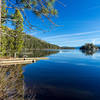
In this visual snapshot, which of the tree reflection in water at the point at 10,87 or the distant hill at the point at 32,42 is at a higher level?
the distant hill at the point at 32,42

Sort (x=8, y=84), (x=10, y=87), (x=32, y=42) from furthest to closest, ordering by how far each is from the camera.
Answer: (x=32, y=42) < (x=8, y=84) < (x=10, y=87)

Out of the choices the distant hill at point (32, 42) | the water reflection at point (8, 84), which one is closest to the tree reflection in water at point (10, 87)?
the water reflection at point (8, 84)

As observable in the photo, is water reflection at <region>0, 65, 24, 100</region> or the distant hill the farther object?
the distant hill

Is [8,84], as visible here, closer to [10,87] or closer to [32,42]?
[10,87]

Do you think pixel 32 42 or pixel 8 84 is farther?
pixel 32 42

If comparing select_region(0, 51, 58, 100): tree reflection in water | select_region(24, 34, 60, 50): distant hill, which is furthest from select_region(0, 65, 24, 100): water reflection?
select_region(24, 34, 60, 50): distant hill

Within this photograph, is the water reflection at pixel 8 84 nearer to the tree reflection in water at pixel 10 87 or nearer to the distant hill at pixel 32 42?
Result: the tree reflection in water at pixel 10 87

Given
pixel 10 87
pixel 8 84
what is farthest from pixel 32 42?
pixel 10 87

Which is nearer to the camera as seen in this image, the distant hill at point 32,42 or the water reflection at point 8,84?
the water reflection at point 8,84

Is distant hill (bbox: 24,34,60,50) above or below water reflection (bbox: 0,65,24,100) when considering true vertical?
above

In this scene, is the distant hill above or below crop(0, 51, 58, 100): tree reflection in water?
above

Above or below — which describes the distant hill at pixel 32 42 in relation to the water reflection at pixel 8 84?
above

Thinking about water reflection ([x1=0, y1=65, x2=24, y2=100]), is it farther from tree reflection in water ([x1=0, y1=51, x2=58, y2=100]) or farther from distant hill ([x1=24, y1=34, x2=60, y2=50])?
distant hill ([x1=24, y1=34, x2=60, y2=50])

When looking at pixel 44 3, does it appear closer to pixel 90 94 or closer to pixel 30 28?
pixel 30 28
